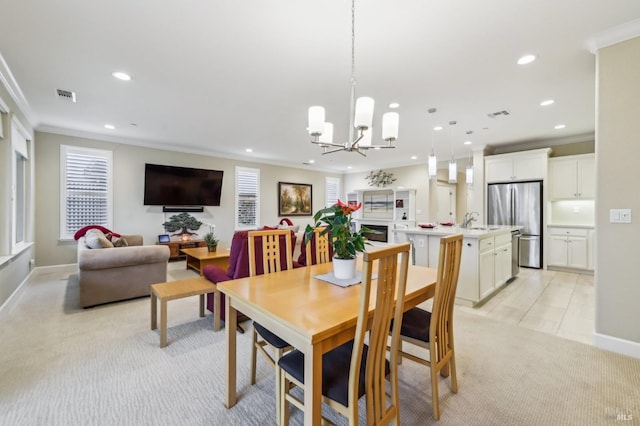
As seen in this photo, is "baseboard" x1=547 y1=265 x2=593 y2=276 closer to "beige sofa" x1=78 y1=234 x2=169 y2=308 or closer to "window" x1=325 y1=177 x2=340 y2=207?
"window" x1=325 y1=177 x2=340 y2=207

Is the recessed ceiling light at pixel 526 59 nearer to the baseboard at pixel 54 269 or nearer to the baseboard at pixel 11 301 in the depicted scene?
the baseboard at pixel 11 301

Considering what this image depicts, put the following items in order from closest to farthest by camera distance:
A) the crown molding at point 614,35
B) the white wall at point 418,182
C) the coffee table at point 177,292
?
the crown molding at point 614,35
the coffee table at point 177,292
the white wall at point 418,182

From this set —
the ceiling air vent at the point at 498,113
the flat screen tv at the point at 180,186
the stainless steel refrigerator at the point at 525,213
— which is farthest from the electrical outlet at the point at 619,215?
the flat screen tv at the point at 180,186

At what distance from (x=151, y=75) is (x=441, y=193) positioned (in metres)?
7.00

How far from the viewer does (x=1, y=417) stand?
1593mm

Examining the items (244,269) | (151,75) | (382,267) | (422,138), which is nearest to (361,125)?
(382,267)

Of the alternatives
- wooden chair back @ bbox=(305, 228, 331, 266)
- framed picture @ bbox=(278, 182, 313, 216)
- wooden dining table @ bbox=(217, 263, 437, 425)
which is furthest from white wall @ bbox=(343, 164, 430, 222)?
wooden dining table @ bbox=(217, 263, 437, 425)

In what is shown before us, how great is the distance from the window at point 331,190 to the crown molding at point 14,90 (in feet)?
23.0

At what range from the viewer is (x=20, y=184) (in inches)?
165

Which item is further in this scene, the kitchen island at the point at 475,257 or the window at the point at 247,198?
the window at the point at 247,198

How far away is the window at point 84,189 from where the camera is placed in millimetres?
5051

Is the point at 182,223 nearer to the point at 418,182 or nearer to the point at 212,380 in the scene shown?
the point at 212,380

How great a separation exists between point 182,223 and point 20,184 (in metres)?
2.55

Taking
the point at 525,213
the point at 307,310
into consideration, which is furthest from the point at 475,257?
the point at 525,213
